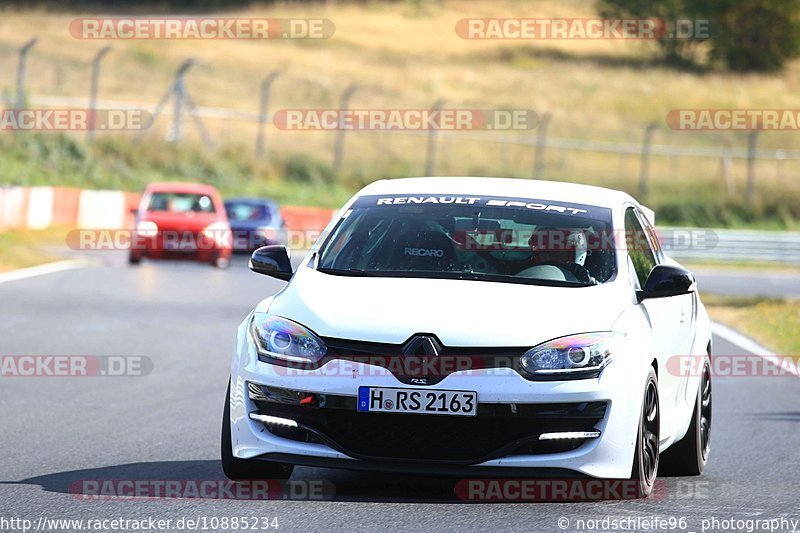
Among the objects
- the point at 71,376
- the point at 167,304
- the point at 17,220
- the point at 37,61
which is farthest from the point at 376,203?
the point at 37,61

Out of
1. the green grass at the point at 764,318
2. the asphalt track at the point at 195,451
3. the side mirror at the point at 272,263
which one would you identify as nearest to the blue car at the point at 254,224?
the green grass at the point at 764,318

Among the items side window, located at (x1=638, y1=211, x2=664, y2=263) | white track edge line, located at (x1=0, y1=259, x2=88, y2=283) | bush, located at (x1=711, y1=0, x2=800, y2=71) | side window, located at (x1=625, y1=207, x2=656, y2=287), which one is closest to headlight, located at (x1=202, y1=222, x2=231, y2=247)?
white track edge line, located at (x1=0, y1=259, x2=88, y2=283)

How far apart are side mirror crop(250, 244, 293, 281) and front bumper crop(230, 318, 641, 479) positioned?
3.45ft

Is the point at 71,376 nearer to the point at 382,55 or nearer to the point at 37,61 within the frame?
the point at 37,61

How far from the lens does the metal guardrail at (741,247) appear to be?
39500mm

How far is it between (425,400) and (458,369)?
0.19 m

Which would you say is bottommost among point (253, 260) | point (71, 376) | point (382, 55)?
point (382, 55)

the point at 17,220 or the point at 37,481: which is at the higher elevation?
the point at 37,481

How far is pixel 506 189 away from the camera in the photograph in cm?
840

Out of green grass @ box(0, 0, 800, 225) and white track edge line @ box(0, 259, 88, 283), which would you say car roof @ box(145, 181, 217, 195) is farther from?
green grass @ box(0, 0, 800, 225)

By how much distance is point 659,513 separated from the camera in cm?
697

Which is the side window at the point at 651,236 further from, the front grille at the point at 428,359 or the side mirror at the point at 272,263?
the front grille at the point at 428,359

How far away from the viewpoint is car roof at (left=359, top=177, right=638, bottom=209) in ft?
27.2

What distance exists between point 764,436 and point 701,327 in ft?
4.33
